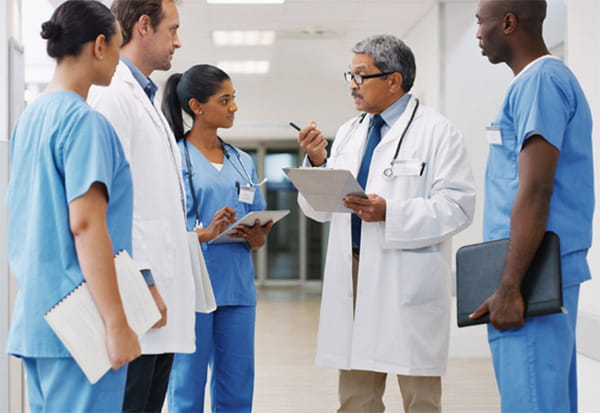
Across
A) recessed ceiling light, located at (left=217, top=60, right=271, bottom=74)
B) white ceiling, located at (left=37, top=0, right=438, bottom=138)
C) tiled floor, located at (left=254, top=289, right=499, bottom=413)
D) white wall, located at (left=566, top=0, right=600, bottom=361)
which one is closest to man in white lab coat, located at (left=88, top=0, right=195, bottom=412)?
white wall, located at (left=566, top=0, right=600, bottom=361)

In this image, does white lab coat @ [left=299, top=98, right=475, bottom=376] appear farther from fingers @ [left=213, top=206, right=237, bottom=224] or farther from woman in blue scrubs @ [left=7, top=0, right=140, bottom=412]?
woman in blue scrubs @ [left=7, top=0, right=140, bottom=412]

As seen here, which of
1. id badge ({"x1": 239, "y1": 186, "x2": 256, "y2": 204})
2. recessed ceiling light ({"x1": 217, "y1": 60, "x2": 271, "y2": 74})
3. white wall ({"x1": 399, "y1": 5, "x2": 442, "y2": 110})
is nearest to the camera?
id badge ({"x1": 239, "y1": 186, "x2": 256, "y2": 204})

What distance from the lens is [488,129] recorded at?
6.62 ft

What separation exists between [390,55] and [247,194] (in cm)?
86

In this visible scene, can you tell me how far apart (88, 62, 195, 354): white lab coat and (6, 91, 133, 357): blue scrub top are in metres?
0.30

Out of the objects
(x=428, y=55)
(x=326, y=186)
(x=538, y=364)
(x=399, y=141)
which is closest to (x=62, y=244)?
(x=326, y=186)

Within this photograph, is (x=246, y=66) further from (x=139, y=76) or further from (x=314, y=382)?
(x=139, y=76)

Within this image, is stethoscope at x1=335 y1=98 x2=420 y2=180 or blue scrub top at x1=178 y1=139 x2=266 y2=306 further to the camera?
blue scrub top at x1=178 y1=139 x2=266 y2=306

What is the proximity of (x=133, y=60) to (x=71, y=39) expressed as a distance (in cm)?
47

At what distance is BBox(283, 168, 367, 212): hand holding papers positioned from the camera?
240 cm

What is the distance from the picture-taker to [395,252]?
263cm

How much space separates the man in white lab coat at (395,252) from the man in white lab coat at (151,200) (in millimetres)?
777

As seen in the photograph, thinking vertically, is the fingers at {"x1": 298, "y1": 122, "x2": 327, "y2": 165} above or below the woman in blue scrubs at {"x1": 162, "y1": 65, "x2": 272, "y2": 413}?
above

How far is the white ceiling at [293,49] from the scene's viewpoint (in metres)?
6.75
